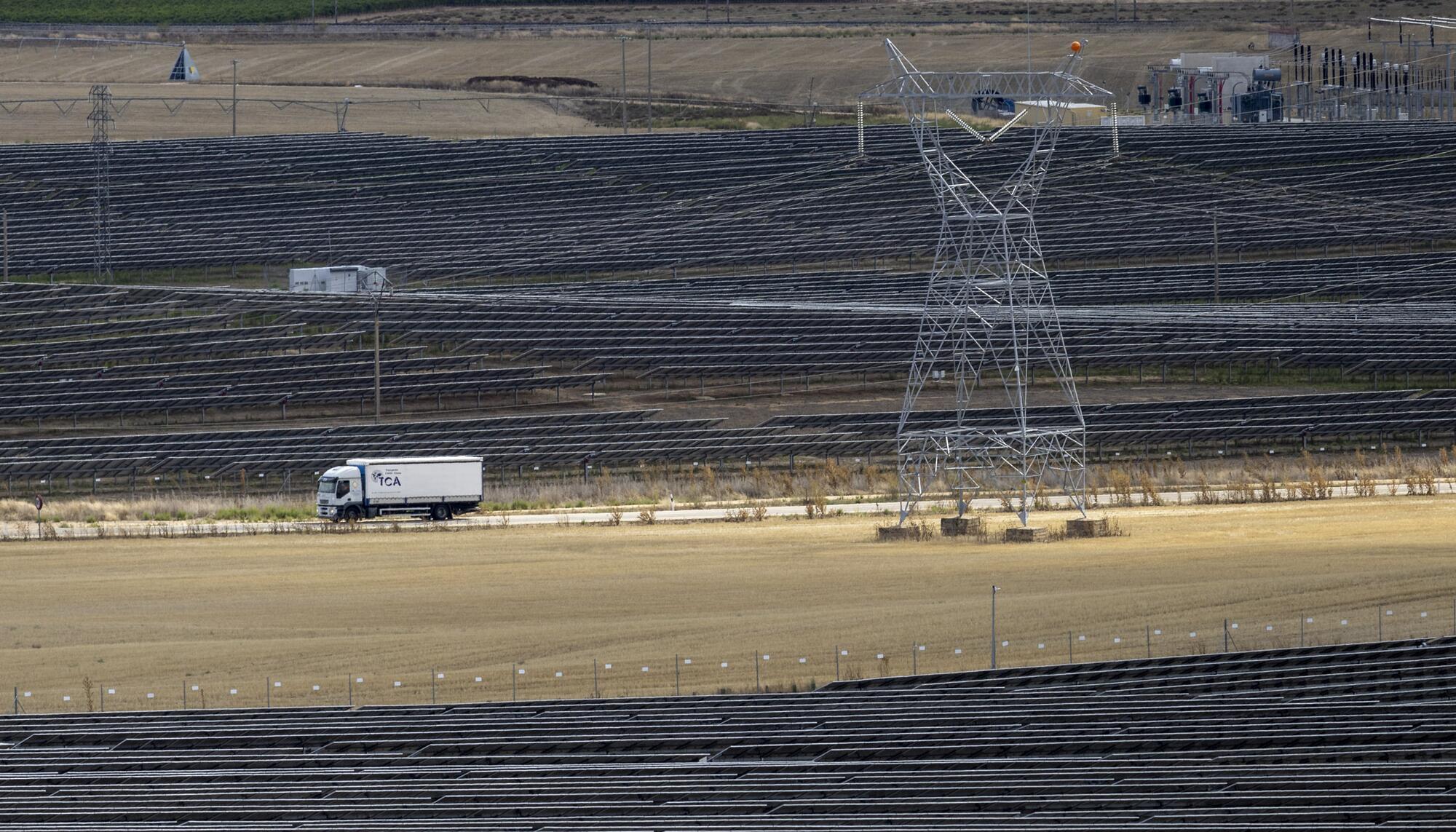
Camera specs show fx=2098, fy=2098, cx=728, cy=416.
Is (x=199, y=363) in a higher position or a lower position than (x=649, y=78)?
lower

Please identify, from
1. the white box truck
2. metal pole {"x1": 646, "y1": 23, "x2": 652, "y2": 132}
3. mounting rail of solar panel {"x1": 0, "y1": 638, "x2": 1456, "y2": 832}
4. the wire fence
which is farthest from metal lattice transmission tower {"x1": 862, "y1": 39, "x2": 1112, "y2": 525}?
metal pole {"x1": 646, "y1": 23, "x2": 652, "y2": 132}

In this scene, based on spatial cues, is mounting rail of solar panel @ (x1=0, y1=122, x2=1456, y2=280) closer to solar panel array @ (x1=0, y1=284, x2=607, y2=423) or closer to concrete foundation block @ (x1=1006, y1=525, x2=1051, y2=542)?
solar panel array @ (x1=0, y1=284, x2=607, y2=423)

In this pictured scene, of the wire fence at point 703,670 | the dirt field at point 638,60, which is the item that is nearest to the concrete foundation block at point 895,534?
the wire fence at point 703,670

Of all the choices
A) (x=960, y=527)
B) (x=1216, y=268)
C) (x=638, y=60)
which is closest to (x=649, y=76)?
(x=638, y=60)

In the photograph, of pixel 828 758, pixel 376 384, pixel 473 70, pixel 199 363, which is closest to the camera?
pixel 828 758

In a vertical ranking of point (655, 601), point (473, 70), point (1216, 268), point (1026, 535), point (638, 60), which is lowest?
point (655, 601)

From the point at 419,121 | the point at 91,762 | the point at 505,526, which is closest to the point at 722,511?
the point at 505,526

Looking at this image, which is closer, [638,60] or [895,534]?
[895,534]

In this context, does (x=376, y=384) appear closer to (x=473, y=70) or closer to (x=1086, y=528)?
(x=1086, y=528)
